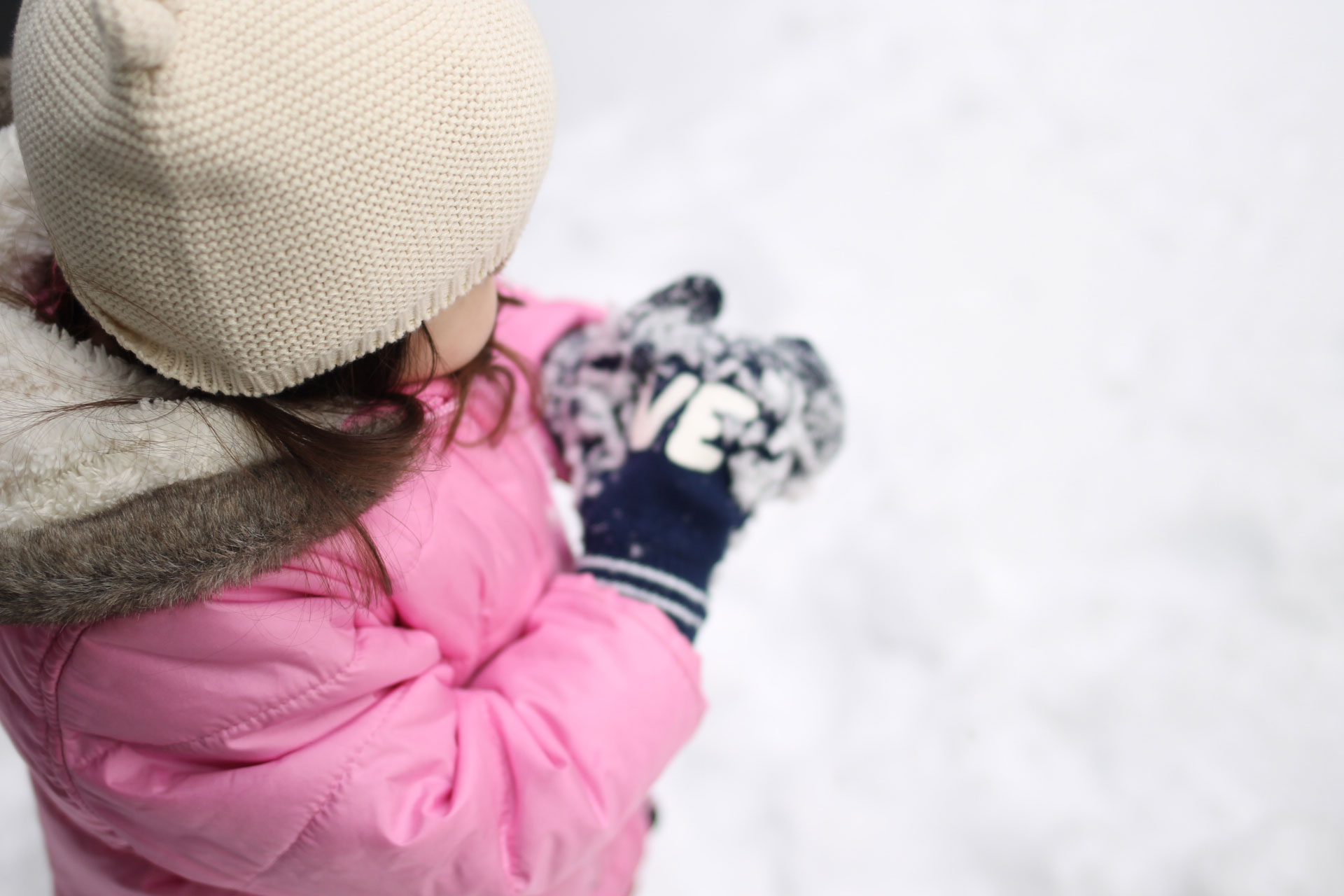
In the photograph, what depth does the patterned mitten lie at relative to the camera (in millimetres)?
803

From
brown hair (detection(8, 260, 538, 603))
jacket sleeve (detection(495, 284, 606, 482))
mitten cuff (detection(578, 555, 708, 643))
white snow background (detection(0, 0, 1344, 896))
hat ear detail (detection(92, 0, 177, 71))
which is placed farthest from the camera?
white snow background (detection(0, 0, 1344, 896))

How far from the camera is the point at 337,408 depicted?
0.58m

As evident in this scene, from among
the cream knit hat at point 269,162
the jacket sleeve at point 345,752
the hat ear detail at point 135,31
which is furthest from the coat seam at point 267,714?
the hat ear detail at point 135,31

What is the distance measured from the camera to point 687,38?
206cm

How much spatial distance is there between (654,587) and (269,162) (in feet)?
1.55

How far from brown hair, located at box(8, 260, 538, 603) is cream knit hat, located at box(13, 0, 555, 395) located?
3 centimetres

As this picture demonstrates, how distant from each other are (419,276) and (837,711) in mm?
903

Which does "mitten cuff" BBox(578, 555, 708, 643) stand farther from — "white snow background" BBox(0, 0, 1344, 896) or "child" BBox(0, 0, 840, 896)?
"white snow background" BBox(0, 0, 1344, 896)

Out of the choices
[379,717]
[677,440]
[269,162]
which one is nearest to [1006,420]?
[677,440]

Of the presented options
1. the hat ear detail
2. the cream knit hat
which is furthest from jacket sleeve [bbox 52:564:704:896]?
the hat ear detail

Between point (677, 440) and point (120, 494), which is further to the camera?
point (677, 440)

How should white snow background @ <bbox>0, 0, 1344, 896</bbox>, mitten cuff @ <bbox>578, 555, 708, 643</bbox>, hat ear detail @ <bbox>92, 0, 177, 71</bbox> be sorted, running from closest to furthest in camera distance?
1. hat ear detail @ <bbox>92, 0, 177, 71</bbox>
2. mitten cuff @ <bbox>578, 555, 708, 643</bbox>
3. white snow background @ <bbox>0, 0, 1344, 896</bbox>

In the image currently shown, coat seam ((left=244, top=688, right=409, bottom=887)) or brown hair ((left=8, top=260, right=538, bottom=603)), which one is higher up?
brown hair ((left=8, top=260, right=538, bottom=603))

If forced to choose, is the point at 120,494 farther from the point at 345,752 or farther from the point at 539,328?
the point at 539,328
